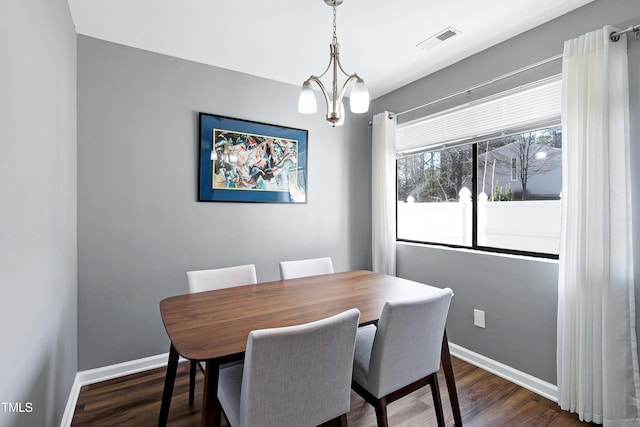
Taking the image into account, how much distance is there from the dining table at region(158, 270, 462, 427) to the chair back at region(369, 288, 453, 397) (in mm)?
Result: 129

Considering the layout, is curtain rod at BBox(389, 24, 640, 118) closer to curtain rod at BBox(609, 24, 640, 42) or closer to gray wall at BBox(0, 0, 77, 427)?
curtain rod at BBox(609, 24, 640, 42)

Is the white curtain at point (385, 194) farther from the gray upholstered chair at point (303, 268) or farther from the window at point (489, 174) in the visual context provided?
the gray upholstered chair at point (303, 268)

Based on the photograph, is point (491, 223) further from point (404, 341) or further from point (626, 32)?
point (404, 341)

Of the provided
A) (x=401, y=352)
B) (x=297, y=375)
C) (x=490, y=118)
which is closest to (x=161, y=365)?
(x=297, y=375)

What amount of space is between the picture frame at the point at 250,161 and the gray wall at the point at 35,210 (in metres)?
0.94

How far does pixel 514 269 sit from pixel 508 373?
766 millimetres

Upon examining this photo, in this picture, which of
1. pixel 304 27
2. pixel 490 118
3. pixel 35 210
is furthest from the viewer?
pixel 490 118

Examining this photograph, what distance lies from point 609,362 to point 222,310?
208cm

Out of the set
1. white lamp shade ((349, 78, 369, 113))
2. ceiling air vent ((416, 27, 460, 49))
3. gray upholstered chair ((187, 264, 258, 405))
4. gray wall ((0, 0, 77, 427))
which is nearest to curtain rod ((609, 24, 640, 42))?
ceiling air vent ((416, 27, 460, 49))

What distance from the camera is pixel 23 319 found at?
1.12 m

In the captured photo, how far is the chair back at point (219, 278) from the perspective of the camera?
6.49 feet

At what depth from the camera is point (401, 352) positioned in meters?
1.40

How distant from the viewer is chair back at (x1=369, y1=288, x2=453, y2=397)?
1.34m

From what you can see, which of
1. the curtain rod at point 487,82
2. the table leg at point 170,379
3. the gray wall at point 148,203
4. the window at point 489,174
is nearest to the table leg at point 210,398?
the table leg at point 170,379
